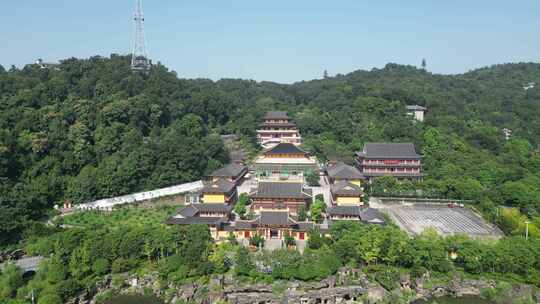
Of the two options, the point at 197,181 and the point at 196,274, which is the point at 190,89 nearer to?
the point at 197,181

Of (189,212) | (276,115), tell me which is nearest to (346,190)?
(189,212)

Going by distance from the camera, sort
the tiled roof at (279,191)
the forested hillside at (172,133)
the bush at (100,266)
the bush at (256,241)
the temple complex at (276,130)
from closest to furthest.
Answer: the bush at (100,266) → the bush at (256,241) → the tiled roof at (279,191) → the forested hillside at (172,133) → the temple complex at (276,130)

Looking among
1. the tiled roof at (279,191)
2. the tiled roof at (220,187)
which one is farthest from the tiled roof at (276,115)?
the tiled roof at (279,191)

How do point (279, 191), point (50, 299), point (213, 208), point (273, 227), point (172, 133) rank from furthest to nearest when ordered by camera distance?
point (172, 133) < point (279, 191) < point (213, 208) < point (273, 227) < point (50, 299)

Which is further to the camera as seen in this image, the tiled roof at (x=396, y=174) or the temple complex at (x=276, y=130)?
the temple complex at (x=276, y=130)

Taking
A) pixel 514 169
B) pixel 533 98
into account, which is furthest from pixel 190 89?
pixel 533 98

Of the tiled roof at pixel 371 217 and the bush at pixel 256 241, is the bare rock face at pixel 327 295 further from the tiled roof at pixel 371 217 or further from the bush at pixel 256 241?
the tiled roof at pixel 371 217

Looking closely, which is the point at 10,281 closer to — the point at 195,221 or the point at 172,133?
the point at 195,221
